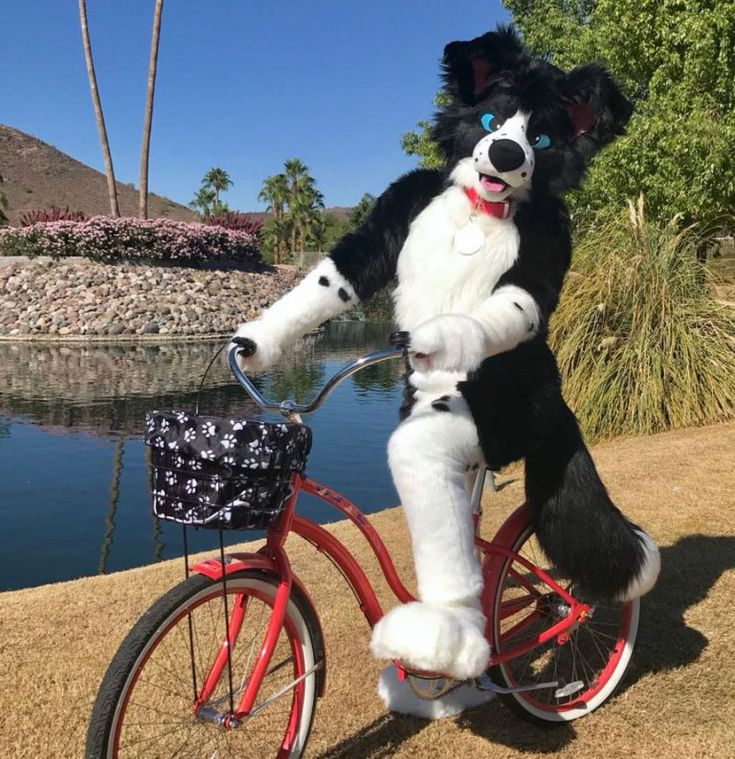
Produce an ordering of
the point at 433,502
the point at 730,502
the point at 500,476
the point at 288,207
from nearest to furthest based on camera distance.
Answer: the point at 433,502 < the point at 730,502 < the point at 500,476 < the point at 288,207

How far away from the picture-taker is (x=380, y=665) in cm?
272

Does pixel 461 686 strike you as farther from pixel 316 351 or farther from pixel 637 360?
pixel 316 351

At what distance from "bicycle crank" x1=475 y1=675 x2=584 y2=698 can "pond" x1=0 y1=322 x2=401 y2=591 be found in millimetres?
2567

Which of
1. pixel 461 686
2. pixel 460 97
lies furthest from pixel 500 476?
pixel 460 97

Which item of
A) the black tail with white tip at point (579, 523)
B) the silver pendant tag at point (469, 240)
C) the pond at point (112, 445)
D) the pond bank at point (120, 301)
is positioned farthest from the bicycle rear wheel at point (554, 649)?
the pond bank at point (120, 301)

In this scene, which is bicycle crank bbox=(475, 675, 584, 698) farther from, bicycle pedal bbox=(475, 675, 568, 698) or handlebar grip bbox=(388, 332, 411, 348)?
handlebar grip bbox=(388, 332, 411, 348)

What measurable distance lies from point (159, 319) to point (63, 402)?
307 inches

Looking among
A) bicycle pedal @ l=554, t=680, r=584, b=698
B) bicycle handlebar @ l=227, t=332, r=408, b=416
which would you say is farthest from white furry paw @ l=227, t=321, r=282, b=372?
bicycle pedal @ l=554, t=680, r=584, b=698

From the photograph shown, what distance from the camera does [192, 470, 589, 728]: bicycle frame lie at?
175cm

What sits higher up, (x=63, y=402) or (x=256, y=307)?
(x=256, y=307)

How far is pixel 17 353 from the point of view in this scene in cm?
1375

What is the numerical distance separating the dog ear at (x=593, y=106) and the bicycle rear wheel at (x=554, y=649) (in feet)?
3.94

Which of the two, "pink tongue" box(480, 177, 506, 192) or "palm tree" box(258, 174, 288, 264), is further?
"palm tree" box(258, 174, 288, 264)

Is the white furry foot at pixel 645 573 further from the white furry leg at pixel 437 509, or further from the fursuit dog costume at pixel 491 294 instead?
the white furry leg at pixel 437 509
